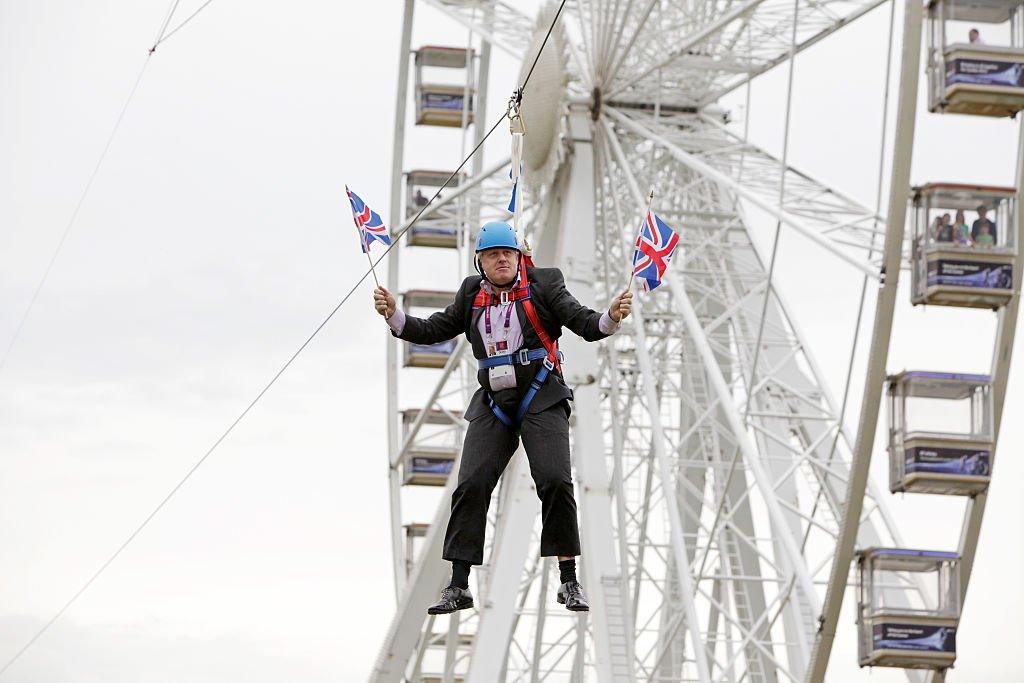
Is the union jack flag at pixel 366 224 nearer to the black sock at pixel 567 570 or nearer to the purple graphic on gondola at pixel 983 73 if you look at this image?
the black sock at pixel 567 570

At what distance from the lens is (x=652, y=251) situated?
1363 cm

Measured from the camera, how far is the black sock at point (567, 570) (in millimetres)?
13523

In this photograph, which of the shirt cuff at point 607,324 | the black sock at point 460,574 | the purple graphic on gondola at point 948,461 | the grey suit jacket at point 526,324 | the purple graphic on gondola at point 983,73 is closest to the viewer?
the shirt cuff at point 607,324

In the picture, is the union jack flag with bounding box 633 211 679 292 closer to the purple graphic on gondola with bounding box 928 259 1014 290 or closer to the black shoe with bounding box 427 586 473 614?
the black shoe with bounding box 427 586 473 614

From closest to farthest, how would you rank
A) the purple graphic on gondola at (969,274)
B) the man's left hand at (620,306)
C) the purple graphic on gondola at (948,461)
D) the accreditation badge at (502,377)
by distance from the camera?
the man's left hand at (620,306) → the accreditation badge at (502,377) → the purple graphic on gondola at (969,274) → the purple graphic on gondola at (948,461)

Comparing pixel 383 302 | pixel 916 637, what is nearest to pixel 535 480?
pixel 383 302

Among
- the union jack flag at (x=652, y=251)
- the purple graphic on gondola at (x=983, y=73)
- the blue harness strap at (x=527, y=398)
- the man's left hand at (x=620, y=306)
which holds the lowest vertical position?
the blue harness strap at (x=527, y=398)

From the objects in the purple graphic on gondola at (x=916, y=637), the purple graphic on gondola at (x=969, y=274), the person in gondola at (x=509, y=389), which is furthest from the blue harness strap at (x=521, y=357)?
the purple graphic on gondola at (x=916, y=637)

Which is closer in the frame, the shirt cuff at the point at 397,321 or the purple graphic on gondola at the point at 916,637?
the shirt cuff at the point at 397,321

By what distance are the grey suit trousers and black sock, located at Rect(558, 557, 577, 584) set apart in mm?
85

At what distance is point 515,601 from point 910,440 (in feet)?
26.4

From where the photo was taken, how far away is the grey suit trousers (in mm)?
13453

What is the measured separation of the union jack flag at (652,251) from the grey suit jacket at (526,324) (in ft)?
1.51

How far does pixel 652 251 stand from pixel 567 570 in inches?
77.0
